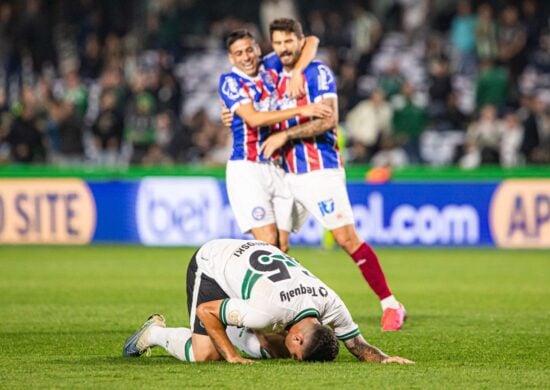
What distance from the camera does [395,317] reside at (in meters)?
9.37

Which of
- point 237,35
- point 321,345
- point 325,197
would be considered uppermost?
point 237,35

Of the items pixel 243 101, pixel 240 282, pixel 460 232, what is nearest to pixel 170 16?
pixel 460 232

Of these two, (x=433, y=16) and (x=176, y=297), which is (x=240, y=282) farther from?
(x=433, y=16)

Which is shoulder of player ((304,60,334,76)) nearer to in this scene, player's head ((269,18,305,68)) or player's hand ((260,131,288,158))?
player's head ((269,18,305,68))

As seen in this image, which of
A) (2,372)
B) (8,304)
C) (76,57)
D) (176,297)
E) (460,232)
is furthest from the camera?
(76,57)

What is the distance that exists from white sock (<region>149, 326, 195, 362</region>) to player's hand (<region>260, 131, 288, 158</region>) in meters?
2.00

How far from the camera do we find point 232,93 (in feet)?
31.7

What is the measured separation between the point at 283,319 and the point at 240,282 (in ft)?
1.20

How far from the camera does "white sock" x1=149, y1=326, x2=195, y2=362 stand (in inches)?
301

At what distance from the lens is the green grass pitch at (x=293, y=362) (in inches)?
270

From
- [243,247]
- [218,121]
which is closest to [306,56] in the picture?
[243,247]

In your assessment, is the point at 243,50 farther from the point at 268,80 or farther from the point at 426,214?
the point at 426,214

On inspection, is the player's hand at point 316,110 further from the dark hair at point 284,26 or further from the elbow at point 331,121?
the dark hair at point 284,26

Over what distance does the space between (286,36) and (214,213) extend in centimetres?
889
